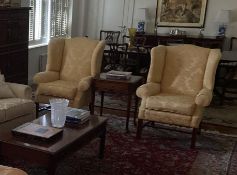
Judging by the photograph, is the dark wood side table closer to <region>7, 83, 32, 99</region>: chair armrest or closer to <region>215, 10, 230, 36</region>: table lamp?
<region>7, 83, 32, 99</region>: chair armrest

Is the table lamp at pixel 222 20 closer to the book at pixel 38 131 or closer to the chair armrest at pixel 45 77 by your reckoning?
the chair armrest at pixel 45 77

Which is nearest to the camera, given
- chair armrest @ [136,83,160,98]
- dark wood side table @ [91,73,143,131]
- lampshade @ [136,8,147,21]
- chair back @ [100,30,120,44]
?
chair armrest @ [136,83,160,98]

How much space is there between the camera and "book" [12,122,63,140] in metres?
2.68

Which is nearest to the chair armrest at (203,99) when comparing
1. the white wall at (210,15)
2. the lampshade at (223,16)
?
the lampshade at (223,16)

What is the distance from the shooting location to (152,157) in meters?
3.52

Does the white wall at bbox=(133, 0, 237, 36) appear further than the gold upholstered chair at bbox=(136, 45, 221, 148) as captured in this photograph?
Yes

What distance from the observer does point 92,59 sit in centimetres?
467

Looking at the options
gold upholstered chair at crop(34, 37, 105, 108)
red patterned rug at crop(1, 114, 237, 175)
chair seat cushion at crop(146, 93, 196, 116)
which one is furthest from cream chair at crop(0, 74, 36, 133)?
chair seat cushion at crop(146, 93, 196, 116)

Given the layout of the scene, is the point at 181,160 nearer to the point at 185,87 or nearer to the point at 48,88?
the point at 185,87

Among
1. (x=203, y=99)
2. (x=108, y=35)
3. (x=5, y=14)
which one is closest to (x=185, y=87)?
(x=203, y=99)

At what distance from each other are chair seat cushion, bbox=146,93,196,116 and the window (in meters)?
3.23

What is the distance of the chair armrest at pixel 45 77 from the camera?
4500mm

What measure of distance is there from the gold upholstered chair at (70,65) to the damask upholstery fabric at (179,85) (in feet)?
2.60

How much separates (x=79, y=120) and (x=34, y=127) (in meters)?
0.43
